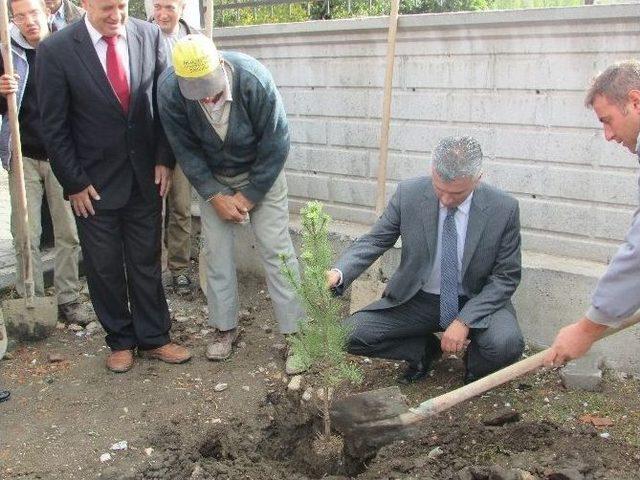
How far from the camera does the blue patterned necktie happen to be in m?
3.77

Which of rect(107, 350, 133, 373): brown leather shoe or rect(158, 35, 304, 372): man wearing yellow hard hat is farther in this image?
rect(107, 350, 133, 373): brown leather shoe

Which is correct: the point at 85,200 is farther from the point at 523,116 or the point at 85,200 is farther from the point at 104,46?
the point at 523,116

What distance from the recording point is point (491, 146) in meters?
4.45

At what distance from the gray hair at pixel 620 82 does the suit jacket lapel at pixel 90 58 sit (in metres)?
2.57

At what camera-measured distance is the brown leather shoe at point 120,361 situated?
4.32 meters

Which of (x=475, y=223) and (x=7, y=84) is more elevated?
(x=7, y=84)

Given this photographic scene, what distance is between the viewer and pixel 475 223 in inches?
147

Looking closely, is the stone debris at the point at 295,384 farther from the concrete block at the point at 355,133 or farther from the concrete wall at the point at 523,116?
the concrete block at the point at 355,133

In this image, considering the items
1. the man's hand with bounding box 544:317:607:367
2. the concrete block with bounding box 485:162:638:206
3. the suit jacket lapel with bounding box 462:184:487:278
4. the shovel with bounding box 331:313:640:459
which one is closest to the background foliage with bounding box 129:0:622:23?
the concrete block with bounding box 485:162:638:206

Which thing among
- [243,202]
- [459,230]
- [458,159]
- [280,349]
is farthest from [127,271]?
[458,159]

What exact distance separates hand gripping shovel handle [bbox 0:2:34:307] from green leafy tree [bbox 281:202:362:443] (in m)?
2.16

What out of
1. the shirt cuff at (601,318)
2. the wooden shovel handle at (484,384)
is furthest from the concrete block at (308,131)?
the shirt cuff at (601,318)

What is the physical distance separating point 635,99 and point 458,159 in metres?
1.03

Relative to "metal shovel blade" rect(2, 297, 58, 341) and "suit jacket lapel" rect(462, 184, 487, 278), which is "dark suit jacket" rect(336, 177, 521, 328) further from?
"metal shovel blade" rect(2, 297, 58, 341)
